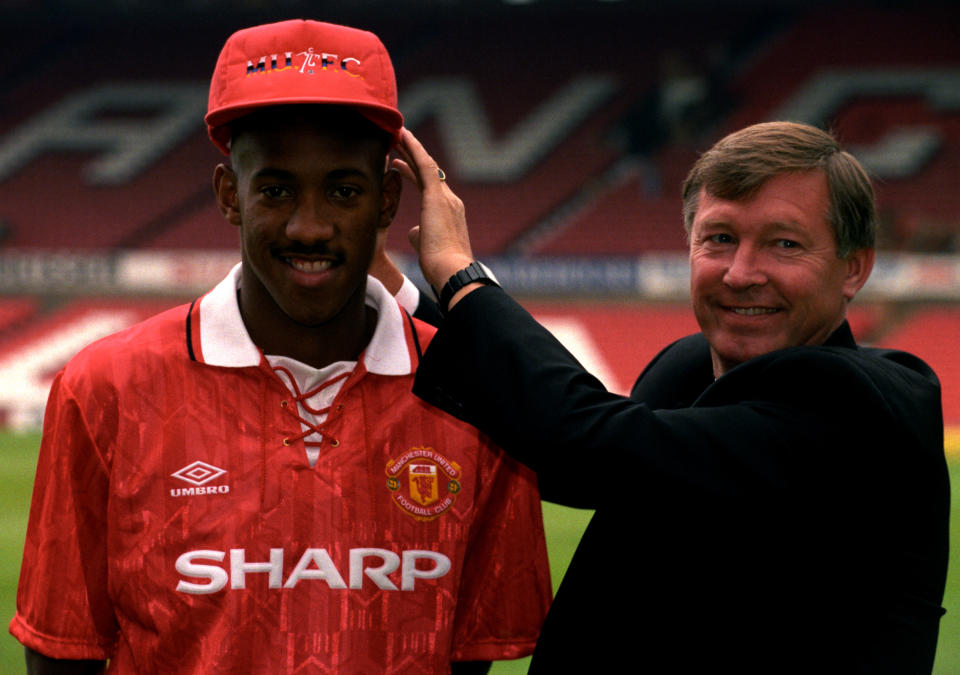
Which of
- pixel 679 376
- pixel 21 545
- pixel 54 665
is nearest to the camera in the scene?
pixel 54 665

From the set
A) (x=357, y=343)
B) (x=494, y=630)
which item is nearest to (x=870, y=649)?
(x=494, y=630)

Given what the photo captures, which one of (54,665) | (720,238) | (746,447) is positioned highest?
(720,238)

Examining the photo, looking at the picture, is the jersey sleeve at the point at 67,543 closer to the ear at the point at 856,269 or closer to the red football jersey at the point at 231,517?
the red football jersey at the point at 231,517

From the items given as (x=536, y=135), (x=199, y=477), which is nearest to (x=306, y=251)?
(x=199, y=477)

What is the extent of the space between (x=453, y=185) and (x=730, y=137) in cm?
1693

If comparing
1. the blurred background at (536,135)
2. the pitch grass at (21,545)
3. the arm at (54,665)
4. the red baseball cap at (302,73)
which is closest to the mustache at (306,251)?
the red baseball cap at (302,73)

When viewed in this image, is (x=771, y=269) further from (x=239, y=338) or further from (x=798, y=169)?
(x=239, y=338)

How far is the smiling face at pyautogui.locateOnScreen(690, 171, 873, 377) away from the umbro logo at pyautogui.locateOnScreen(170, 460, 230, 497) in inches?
34.5

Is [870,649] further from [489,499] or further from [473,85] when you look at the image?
[473,85]

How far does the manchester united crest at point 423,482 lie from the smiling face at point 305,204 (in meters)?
0.27

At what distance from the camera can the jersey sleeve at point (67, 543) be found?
1.77 metres

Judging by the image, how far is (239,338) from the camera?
1851 mm

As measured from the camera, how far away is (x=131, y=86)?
19594mm

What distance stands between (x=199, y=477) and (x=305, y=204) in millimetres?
465
